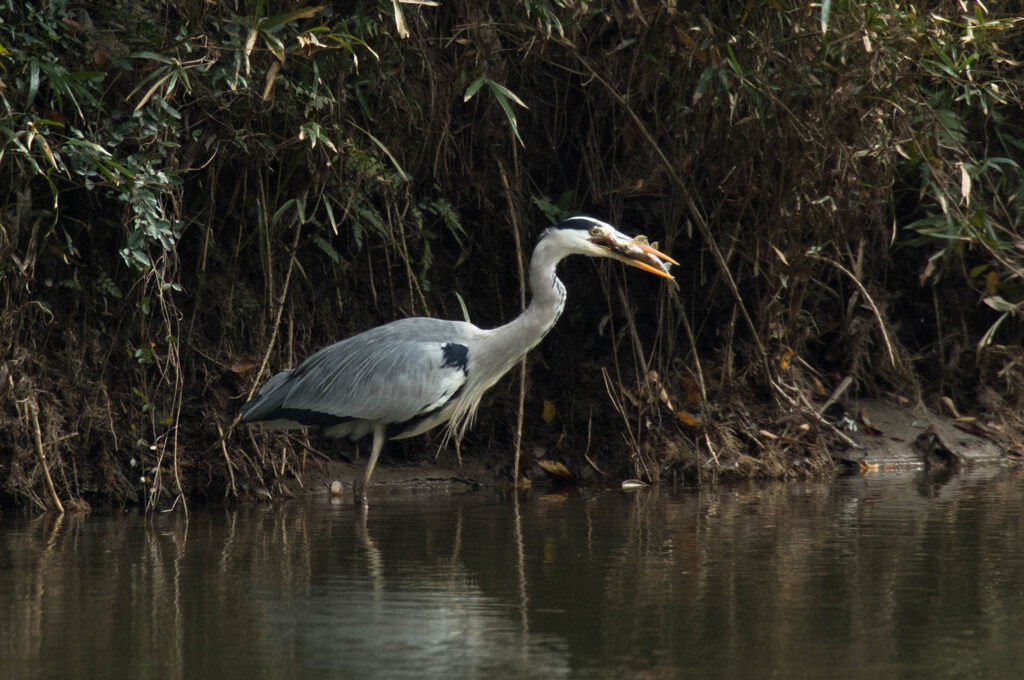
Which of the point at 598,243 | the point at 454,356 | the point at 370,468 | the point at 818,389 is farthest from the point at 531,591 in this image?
the point at 818,389

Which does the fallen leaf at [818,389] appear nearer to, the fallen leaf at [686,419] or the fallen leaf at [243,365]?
the fallen leaf at [686,419]

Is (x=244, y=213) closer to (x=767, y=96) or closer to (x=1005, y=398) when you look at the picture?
(x=767, y=96)

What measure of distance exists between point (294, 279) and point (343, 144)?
3.22 feet

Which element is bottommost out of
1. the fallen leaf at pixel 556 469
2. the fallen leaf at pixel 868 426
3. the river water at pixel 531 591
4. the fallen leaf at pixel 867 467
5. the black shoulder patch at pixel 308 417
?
the river water at pixel 531 591

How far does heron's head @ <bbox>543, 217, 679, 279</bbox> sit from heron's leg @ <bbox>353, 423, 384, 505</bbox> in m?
→ 1.34

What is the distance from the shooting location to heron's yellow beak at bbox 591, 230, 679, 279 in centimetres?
708

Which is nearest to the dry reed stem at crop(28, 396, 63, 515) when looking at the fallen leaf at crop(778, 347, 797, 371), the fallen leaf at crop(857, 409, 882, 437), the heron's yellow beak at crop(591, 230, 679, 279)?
the heron's yellow beak at crop(591, 230, 679, 279)

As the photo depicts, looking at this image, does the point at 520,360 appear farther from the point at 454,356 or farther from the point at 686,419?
the point at 686,419

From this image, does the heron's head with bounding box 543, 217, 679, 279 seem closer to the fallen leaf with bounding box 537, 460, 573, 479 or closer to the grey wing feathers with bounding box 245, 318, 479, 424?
the grey wing feathers with bounding box 245, 318, 479, 424

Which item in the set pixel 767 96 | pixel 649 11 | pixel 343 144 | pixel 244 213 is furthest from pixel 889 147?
pixel 244 213

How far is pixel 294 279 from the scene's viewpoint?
7.66 m

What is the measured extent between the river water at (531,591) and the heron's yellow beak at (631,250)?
1.33 m

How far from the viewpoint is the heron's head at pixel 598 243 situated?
706cm

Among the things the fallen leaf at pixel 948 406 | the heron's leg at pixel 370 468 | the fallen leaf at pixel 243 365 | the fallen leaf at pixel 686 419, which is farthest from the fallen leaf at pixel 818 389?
the fallen leaf at pixel 243 365
